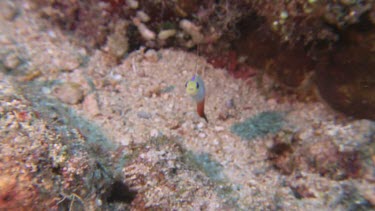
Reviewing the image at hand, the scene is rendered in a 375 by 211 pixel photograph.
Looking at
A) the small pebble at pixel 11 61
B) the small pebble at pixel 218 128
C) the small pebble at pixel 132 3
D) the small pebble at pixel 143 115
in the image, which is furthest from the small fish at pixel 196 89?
the small pebble at pixel 11 61

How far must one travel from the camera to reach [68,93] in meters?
3.65

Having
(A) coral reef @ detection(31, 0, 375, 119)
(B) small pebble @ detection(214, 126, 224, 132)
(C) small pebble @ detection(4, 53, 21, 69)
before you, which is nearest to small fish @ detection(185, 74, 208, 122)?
(B) small pebble @ detection(214, 126, 224, 132)

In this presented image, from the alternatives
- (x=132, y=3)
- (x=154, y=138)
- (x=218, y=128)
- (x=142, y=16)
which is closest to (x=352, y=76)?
(x=218, y=128)

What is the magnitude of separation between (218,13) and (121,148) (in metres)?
2.51

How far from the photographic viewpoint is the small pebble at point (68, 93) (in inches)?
143

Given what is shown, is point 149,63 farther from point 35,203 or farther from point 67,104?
point 35,203

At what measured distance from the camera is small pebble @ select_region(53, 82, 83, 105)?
3641mm

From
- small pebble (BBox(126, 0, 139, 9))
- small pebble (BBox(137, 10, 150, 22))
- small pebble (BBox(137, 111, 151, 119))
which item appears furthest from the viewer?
small pebble (BBox(137, 10, 150, 22))

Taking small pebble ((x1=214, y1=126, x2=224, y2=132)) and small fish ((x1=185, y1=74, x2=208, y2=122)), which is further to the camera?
small pebble ((x1=214, y1=126, x2=224, y2=132))

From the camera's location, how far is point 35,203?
1.70 metres

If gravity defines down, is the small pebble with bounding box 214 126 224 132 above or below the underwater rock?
below

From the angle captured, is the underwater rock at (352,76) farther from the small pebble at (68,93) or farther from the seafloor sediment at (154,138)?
the small pebble at (68,93)

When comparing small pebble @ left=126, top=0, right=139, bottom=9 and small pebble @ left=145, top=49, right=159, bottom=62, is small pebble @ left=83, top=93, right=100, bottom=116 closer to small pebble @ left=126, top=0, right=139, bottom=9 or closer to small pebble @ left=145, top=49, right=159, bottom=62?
small pebble @ left=145, top=49, right=159, bottom=62

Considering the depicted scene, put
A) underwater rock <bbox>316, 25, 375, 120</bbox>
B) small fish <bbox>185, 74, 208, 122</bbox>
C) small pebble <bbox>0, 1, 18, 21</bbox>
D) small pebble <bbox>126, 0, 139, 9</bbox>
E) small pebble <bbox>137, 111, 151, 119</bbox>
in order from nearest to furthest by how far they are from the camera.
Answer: small fish <bbox>185, 74, 208, 122</bbox> < underwater rock <bbox>316, 25, 375, 120</bbox> < small pebble <bbox>137, 111, 151, 119</bbox> < small pebble <bbox>126, 0, 139, 9</bbox> < small pebble <bbox>0, 1, 18, 21</bbox>
